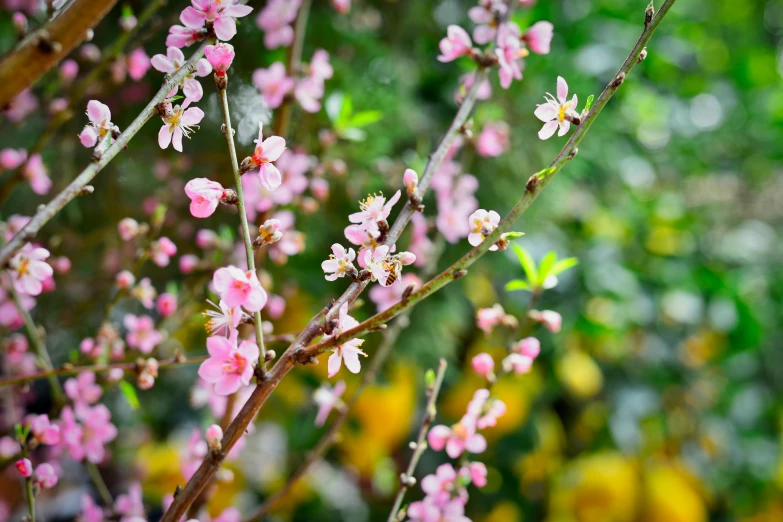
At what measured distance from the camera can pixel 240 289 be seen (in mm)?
264

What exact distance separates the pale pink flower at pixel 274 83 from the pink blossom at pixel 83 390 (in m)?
0.28

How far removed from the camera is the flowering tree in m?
0.27

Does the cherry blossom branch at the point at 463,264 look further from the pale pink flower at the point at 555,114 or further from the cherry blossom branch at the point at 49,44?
the cherry blossom branch at the point at 49,44

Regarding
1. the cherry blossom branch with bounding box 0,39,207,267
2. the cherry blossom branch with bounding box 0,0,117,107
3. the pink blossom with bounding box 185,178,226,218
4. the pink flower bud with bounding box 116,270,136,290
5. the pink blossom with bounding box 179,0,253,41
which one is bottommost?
the pink flower bud with bounding box 116,270,136,290

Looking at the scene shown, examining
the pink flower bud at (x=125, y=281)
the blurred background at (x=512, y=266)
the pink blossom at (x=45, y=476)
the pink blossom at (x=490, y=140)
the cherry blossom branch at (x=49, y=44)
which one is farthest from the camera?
the blurred background at (x=512, y=266)

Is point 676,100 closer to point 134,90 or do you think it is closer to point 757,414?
point 757,414

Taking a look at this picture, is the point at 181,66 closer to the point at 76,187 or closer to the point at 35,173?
the point at 76,187

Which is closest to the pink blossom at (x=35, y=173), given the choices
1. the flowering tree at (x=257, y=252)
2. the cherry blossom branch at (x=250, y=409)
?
the flowering tree at (x=257, y=252)

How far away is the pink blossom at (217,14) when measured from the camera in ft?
0.96

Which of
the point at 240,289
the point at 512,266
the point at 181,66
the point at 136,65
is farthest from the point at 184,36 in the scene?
the point at 512,266

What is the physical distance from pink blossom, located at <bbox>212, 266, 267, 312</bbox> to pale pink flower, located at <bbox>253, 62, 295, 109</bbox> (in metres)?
0.31

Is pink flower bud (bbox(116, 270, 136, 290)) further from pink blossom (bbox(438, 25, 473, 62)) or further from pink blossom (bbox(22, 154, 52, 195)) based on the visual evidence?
pink blossom (bbox(438, 25, 473, 62))

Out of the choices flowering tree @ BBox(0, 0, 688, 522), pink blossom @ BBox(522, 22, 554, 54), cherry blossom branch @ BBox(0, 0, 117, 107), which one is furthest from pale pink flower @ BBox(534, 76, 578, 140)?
cherry blossom branch @ BBox(0, 0, 117, 107)

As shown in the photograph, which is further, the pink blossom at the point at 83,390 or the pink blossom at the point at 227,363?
the pink blossom at the point at 83,390
